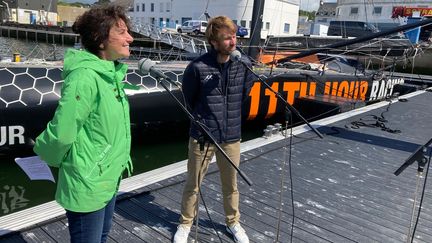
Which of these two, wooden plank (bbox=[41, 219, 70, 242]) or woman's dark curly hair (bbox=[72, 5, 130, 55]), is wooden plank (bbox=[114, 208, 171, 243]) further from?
woman's dark curly hair (bbox=[72, 5, 130, 55])

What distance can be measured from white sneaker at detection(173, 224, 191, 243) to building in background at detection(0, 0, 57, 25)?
6986 centimetres

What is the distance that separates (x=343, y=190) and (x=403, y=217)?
70 centimetres

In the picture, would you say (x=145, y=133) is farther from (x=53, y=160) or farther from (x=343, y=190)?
(x=53, y=160)

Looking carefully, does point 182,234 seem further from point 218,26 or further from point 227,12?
point 227,12

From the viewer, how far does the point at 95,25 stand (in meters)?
1.68

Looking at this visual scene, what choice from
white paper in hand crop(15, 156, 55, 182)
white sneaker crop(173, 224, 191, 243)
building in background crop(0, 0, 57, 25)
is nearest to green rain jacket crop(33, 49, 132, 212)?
white paper in hand crop(15, 156, 55, 182)

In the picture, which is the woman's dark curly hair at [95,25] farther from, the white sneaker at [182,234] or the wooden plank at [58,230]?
the wooden plank at [58,230]

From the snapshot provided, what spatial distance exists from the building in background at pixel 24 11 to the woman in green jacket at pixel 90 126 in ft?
231

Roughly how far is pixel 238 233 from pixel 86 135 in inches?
67.5

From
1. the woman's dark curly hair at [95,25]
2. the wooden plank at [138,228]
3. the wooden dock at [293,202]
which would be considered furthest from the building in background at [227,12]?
the woman's dark curly hair at [95,25]

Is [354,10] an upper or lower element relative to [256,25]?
upper

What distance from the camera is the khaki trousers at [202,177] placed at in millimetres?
2789

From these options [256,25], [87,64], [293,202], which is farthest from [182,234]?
[256,25]

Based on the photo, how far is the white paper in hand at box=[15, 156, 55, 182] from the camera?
1.88 m
